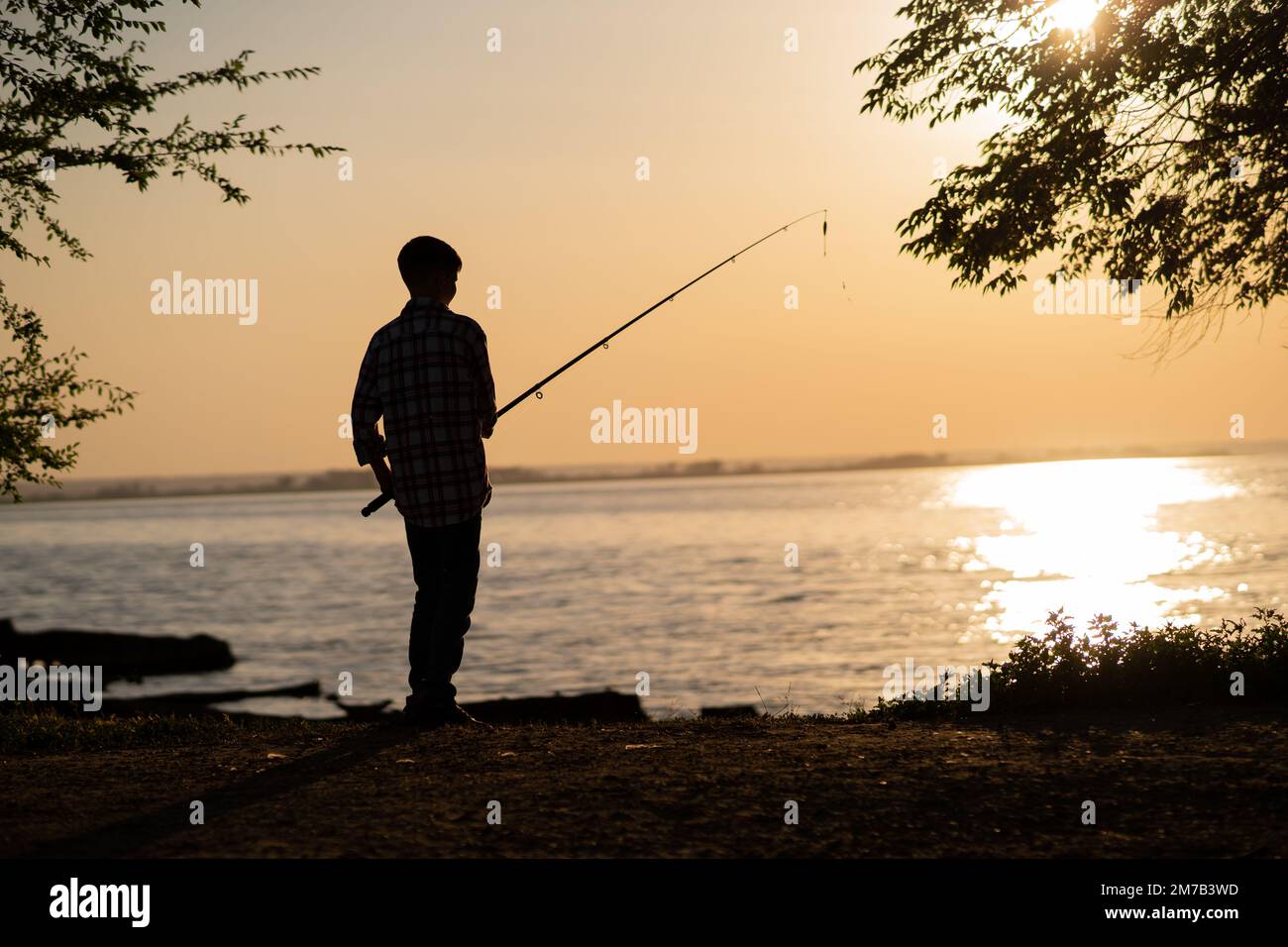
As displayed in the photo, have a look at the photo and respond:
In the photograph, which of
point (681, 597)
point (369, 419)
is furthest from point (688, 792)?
point (681, 597)

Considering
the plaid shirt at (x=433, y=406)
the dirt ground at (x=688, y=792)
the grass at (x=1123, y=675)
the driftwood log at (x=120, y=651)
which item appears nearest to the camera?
the dirt ground at (x=688, y=792)

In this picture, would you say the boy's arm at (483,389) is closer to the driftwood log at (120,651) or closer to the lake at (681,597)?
the lake at (681,597)

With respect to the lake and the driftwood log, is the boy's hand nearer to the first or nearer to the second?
the lake

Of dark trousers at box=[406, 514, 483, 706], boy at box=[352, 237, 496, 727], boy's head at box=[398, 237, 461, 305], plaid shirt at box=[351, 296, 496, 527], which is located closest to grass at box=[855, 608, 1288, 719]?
dark trousers at box=[406, 514, 483, 706]

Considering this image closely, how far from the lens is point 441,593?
745 cm

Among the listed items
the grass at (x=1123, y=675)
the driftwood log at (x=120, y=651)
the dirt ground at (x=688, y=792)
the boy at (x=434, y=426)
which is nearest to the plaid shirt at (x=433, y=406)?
the boy at (x=434, y=426)

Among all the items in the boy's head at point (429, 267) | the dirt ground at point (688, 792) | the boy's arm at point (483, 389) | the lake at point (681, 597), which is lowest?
the lake at point (681, 597)

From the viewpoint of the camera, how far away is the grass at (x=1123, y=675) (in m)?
8.59

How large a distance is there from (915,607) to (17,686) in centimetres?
3543

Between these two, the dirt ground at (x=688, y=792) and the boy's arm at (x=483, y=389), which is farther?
the boy's arm at (x=483, y=389)

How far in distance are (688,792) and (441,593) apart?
7.62ft

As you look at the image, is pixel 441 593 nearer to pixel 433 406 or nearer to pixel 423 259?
pixel 433 406

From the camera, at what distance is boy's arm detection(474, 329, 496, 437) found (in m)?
7.41
